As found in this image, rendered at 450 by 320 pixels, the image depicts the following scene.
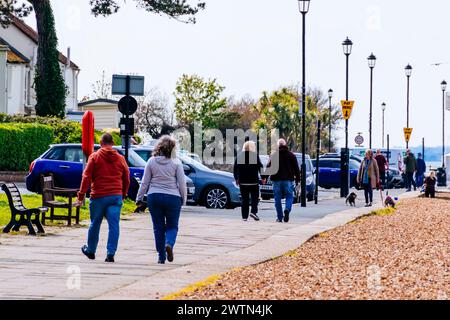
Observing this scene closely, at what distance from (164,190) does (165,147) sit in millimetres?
552

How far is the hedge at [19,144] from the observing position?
4768 centimetres

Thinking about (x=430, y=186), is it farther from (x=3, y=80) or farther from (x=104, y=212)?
(x=104, y=212)

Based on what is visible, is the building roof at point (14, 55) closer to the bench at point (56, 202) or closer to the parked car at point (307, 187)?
the parked car at point (307, 187)

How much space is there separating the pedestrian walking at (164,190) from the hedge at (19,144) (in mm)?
33268

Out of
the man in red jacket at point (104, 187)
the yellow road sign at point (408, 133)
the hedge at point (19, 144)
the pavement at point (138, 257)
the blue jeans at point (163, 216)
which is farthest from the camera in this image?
the yellow road sign at point (408, 133)

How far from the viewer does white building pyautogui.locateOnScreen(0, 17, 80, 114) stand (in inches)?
2616

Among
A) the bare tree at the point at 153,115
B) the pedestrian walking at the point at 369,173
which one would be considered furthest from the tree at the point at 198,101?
the pedestrian walking at the point at 369,173

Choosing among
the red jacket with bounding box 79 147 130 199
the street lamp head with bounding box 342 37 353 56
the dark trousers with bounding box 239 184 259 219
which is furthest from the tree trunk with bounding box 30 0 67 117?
the red jacket with bounding box 79 147 130 199

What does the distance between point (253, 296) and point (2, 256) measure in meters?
5.29

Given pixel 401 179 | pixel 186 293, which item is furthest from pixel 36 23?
pixel 186 293

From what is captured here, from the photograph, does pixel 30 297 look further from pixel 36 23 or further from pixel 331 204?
pixel 36 23

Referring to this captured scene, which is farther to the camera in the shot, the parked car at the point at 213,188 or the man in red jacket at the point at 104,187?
the parked car at the point at 213,188

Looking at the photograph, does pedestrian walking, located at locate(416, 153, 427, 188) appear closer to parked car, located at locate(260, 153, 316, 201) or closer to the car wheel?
parked car, located at locate(260, 153, 316, 201)
